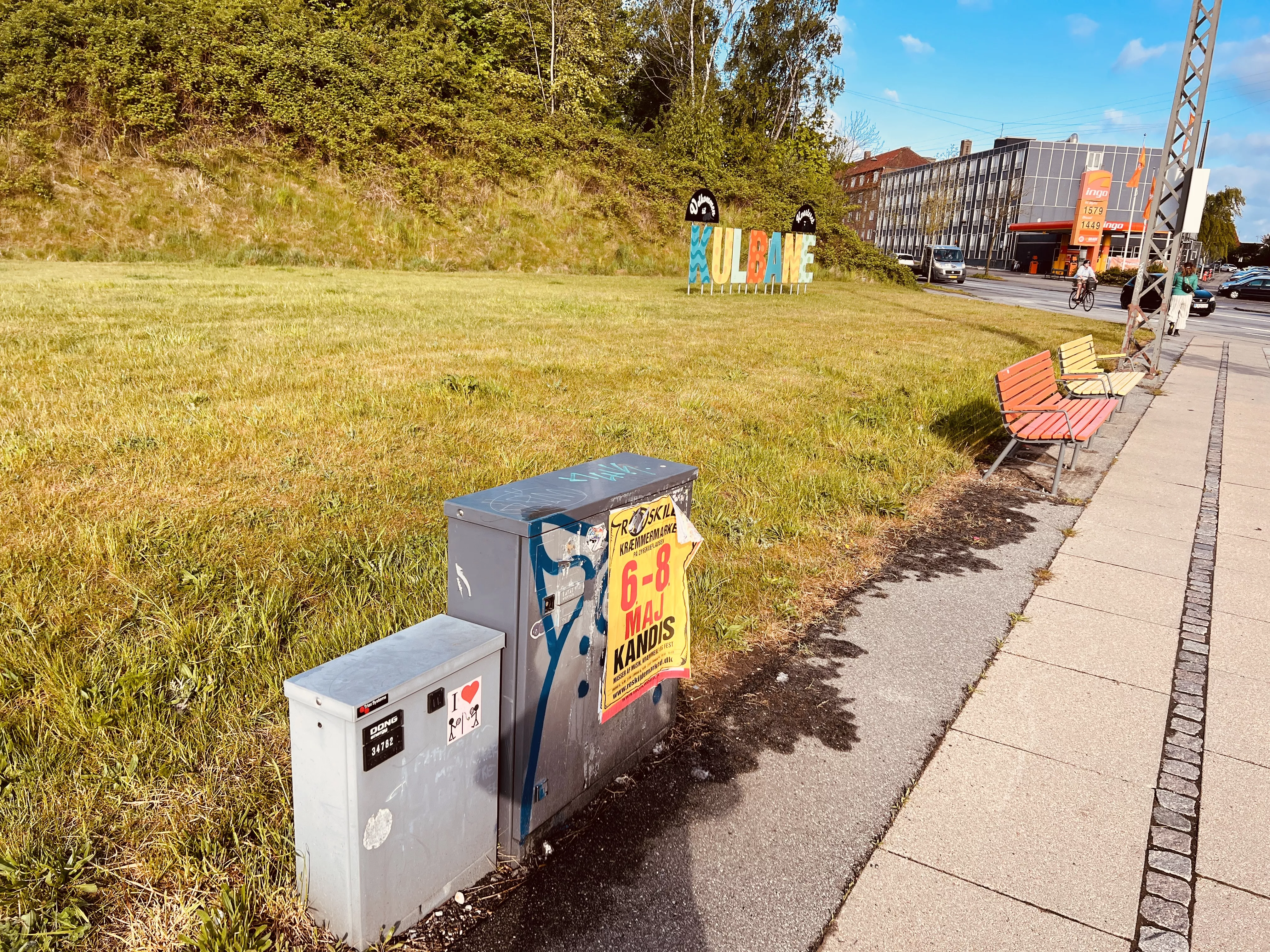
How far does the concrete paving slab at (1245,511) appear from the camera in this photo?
19.9ft

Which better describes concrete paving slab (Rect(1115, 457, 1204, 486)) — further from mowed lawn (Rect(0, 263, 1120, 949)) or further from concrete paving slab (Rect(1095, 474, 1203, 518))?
mowed lawn (Rect(0, 263, 1120, 949))

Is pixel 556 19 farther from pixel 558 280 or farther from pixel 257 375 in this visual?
pixel 257 375

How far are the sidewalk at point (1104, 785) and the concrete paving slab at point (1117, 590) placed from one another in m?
0.01

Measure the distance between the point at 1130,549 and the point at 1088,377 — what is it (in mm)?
3949

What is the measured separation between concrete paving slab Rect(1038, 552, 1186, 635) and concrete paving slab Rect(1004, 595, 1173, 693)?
10 cm

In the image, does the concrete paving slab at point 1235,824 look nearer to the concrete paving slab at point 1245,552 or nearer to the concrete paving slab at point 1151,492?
the concrete paving slab at point 1245,552

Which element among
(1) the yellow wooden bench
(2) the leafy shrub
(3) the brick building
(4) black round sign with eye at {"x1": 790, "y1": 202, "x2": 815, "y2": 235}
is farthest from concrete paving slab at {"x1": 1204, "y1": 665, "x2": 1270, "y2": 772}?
(3) the brick building

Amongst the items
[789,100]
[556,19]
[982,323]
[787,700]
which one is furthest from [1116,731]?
[789,100]

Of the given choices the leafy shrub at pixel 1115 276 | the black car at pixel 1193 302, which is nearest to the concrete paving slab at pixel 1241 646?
the black car at pixel 1193 302

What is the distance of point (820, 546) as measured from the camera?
5.17m

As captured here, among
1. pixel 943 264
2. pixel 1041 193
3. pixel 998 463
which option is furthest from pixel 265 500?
pixel 1041 193

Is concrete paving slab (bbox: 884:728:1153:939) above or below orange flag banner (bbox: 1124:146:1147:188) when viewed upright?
below

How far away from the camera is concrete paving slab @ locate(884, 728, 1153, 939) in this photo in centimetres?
248

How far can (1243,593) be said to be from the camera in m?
4.88
